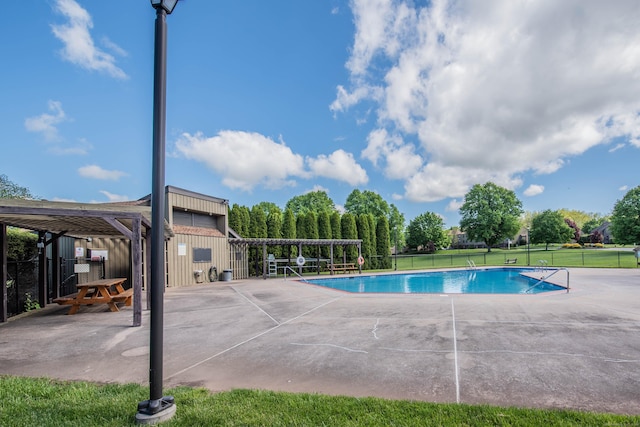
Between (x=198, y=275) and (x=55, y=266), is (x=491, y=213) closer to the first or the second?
(x=198, y=275)

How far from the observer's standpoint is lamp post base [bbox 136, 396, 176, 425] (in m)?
2.63

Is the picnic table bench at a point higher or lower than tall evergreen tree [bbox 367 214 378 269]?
lower

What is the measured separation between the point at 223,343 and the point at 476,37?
1040cm

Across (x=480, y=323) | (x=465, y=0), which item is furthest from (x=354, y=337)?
(x=465, y=0)

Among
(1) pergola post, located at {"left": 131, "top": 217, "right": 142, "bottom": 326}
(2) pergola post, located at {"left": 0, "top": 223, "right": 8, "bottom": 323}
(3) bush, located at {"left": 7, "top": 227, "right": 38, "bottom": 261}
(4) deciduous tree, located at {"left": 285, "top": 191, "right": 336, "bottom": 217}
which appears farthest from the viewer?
(4) deciduous tree, located at {"left": 285, "top": 191, "right": 336, "bottom": 217}

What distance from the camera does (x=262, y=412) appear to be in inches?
112

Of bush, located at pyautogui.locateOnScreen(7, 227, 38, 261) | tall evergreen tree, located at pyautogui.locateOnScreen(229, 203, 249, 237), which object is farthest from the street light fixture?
tall evergreen tree, located at pyautogui.locateOnScreen(229, 203, 249, 237)

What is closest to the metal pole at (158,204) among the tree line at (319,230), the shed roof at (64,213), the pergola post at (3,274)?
the shed roof at (64,213)

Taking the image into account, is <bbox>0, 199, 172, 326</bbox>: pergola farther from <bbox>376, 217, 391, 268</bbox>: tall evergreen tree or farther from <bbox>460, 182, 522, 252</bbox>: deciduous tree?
<bbox>460, 182, 522, 252</bbox>: deciduous tree

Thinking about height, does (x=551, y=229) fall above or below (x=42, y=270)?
above

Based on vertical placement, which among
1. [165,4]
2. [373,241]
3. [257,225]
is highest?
[165,4]

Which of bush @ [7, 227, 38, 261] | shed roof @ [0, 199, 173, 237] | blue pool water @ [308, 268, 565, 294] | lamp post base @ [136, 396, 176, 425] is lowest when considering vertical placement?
blue pool water @ [308, 268, 565, 294]

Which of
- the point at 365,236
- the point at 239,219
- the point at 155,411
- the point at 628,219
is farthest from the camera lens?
the point at 628,219

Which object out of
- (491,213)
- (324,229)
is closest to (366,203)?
(491,213)
